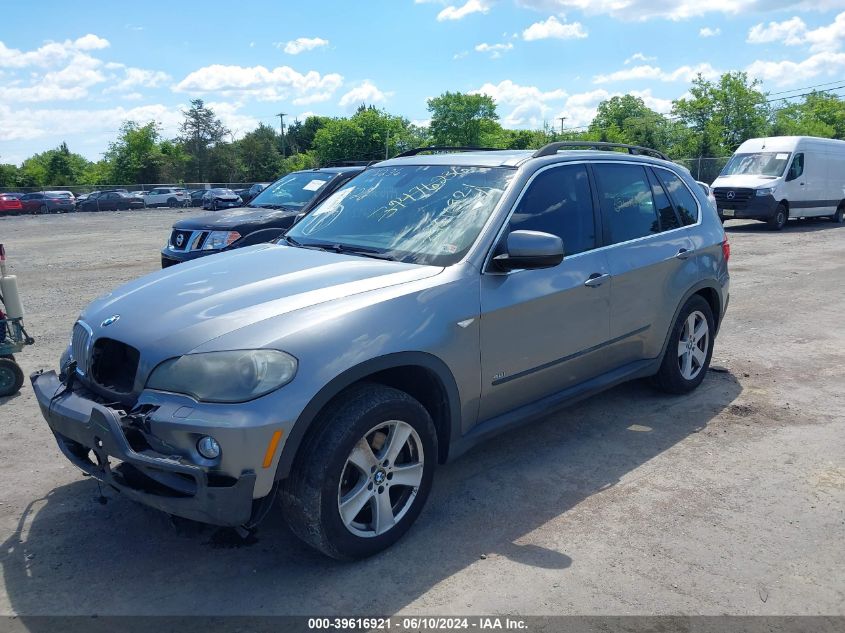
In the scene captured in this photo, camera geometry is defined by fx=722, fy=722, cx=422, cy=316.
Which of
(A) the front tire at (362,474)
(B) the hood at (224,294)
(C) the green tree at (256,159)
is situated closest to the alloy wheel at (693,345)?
(B) the hood at (224,294)

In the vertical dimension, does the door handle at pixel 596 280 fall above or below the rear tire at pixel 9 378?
above

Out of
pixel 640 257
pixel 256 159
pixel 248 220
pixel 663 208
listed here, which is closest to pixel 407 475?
pixel 640 257

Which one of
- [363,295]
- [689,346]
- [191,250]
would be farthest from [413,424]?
[191,250]

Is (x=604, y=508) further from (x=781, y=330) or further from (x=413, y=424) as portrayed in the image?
(x=781, y=330)

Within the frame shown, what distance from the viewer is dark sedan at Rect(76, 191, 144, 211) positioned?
47000 millimetres

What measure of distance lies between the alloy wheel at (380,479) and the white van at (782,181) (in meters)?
17.7

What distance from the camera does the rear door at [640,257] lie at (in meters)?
4.70

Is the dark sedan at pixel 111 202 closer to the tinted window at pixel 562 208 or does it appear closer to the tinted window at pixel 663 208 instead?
the tinted window at pixel 663 208

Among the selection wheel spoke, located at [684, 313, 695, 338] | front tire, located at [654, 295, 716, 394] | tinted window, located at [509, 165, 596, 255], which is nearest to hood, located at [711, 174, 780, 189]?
front tire, located at [654, 295, 716, 394]

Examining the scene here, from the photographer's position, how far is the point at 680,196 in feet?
18.1

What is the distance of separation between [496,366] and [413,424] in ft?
2.19

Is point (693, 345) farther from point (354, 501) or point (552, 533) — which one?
point (354, 501)

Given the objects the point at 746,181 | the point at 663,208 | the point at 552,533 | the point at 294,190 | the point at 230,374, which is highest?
the point at 294,190

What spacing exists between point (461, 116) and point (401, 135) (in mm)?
15694
